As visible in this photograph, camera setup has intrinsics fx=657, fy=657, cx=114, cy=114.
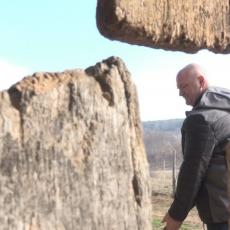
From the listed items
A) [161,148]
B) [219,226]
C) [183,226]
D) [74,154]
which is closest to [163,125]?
[161,148]

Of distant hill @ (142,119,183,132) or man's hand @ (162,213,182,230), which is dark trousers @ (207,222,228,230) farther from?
distant hill @ (142,119,183,132)

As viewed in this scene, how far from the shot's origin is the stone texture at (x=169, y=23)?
2.13 meters

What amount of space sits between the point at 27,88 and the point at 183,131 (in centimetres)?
187

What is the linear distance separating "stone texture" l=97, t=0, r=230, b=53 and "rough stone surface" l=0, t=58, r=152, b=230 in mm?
364

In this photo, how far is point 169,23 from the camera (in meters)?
2.29

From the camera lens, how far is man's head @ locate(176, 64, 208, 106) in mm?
3557

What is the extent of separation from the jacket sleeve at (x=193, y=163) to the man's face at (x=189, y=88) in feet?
0.90

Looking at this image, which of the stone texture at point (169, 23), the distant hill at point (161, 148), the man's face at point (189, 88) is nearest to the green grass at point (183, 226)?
the man's face at point (189, 88)

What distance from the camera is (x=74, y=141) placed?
5.47ft

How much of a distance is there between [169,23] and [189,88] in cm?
131

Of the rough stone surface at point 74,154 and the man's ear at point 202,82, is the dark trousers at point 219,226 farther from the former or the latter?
the rough stone surface at point 74,154

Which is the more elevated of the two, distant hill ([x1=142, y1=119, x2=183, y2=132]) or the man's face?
the man's face

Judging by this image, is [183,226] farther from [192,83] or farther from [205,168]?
[205,168]

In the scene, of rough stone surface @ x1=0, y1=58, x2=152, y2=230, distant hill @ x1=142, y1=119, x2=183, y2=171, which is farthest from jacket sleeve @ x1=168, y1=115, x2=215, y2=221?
distant hill @ x1=142, y1=119, x2=183, y2=171
